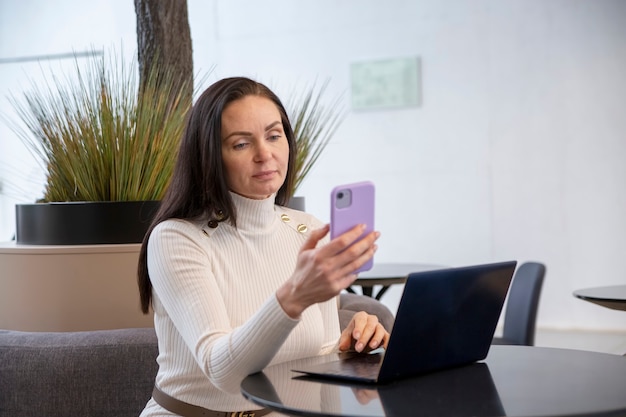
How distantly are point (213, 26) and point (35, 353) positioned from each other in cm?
571

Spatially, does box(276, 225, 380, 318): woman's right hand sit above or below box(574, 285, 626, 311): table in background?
above

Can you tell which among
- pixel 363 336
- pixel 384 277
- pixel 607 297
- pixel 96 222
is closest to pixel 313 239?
pixel 363 336

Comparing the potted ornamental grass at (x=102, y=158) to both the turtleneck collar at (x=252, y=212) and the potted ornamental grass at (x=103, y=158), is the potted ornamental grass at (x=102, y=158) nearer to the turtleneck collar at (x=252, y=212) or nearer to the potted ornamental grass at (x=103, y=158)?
the potted ornamental grass at (x=103, y=158)

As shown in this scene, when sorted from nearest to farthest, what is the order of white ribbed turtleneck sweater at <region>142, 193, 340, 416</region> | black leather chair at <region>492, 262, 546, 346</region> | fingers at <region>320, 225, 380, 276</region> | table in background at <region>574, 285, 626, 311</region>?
fingers at <region>320, 225, 380, 276</region> < white ribbed turtleneck sweater at <region>142, 193, 340, 416</region> < table in background at <region>574, 285, 626, 311</region> < black leather chair at <region>492, 262, 546, 346</region>

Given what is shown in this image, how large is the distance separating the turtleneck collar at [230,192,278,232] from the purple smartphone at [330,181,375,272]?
1.65ft

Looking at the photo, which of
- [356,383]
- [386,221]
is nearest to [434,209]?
[386,221]

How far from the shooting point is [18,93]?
7.71 meters

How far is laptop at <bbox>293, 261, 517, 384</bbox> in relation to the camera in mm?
1270

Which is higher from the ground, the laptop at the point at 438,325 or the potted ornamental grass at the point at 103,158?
the potted ornamental grass at the point at 103,158

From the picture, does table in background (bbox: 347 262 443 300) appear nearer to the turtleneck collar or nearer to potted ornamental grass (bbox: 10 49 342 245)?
potted ornamental grass (bbox: 10 49 342 245)

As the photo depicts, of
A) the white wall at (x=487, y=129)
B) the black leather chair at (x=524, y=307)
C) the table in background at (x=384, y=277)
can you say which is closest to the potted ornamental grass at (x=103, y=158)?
the table in background at (x=384, y=277)

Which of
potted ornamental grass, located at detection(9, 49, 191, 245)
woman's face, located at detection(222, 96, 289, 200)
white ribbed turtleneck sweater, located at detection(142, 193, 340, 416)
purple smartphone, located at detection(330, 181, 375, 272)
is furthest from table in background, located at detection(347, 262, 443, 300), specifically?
purple smartphone, located at detection(330, 181, 375, 272)

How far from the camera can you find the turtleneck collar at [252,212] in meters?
1.80

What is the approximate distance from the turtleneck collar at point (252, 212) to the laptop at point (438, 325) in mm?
423
